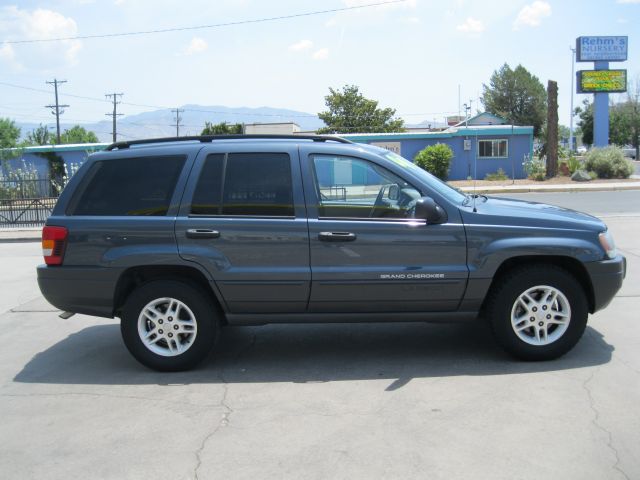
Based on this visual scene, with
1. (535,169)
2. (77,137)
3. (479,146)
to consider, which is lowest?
(535,169)

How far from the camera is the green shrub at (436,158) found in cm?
3594

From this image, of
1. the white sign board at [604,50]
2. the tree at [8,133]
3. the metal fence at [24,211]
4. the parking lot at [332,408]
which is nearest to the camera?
the parking lot at [332,408]

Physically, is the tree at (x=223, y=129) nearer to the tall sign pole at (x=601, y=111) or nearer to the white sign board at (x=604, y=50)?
the white sign board at (x=604, y=50)

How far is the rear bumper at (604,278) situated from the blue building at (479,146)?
111 feet

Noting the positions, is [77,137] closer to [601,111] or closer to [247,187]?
[601,111]

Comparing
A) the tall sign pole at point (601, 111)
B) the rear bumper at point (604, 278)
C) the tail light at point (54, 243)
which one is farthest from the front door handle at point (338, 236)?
the tall sign pole at point (601, 111)

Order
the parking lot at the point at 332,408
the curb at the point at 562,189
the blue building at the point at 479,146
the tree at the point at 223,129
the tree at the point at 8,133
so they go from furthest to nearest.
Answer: the tree at the point at 223,129
the tree at the point at 8,133
the blue building at the point at 479,146
the curb at the point at 562,189
the parking lot at the point at 332,408

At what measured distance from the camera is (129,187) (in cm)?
534

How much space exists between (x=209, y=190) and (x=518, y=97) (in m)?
72.0

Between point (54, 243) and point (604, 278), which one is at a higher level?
point (54, 243)

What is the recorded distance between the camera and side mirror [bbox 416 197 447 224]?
16.1ft

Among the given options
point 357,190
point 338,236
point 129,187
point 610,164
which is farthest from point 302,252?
point 610,164

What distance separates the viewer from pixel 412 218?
200 inches

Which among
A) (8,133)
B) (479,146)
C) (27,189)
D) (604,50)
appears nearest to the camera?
(27,189)
